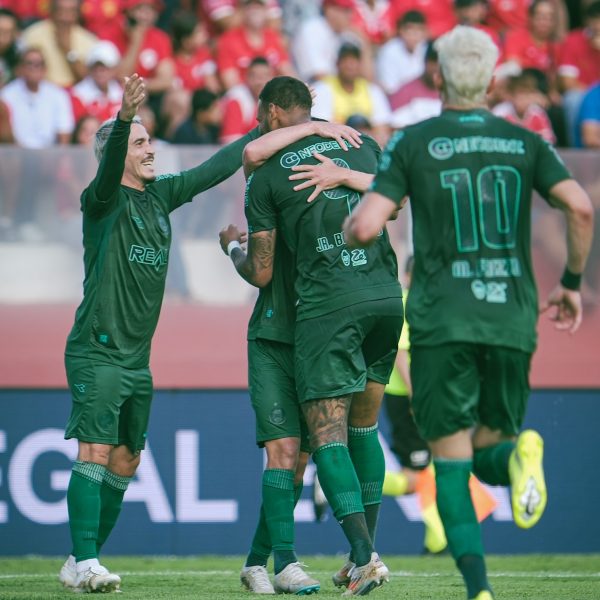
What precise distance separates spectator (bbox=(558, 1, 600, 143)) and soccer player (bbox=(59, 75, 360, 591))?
7.06 m

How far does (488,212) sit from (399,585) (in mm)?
2856

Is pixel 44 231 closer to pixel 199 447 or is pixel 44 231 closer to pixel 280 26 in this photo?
pixel 199 447

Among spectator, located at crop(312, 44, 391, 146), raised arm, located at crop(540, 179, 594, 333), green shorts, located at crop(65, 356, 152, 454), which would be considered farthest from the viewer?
spectator, located at crop(312, 44, 391, 146)

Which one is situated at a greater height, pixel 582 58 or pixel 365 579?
pixel 582 58

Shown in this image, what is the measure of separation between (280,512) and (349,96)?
6994mm

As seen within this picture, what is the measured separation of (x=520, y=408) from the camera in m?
5.30

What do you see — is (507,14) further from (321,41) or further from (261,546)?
(261,546)

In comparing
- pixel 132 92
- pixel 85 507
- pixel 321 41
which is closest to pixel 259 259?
pixel 132 92

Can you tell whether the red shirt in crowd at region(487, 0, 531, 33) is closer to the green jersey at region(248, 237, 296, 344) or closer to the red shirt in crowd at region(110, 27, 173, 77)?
the red shirt in crowd at region(110, 27, 173, 77)

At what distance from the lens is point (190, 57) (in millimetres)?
13734

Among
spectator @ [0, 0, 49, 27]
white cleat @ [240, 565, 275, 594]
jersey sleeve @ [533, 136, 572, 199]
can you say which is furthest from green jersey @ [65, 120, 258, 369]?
spectator @ [0, 0, 49, 27]

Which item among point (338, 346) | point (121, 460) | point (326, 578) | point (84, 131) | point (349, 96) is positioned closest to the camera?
point (338, 346)

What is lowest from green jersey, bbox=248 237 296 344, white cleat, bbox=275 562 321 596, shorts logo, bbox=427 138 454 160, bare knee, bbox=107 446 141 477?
white cleat, bbox=275 562 321 596

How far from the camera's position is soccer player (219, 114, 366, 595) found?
658 centimetres
